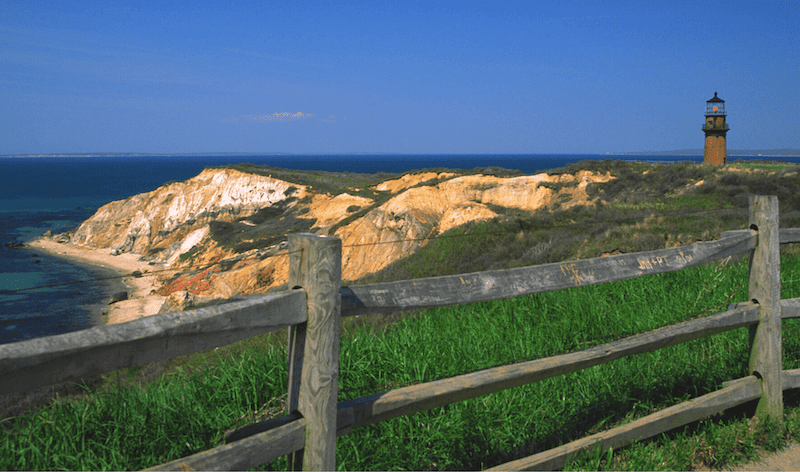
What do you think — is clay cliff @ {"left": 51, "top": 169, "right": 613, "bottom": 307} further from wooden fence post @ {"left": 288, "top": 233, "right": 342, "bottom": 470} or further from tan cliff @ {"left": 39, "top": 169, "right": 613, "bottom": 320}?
wooden fence post @ {"left": 288, "top": 233, "right": 342, "bottom": 470}

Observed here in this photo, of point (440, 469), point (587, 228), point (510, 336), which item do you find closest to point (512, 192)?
point (587, 228)

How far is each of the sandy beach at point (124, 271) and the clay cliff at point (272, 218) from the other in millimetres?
931

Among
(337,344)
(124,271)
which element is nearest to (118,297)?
(124,271)

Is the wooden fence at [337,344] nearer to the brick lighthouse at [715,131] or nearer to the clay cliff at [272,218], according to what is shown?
the clay cliff at [272,218]

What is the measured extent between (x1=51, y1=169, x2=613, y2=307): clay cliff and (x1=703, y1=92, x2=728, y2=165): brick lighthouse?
106 ft

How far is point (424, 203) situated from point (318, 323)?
84.6 feet

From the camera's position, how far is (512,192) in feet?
89.2

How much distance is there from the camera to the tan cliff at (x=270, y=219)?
25.1 m

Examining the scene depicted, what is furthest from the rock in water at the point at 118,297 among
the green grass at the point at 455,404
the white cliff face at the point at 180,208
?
the green grass at the point at 455,404

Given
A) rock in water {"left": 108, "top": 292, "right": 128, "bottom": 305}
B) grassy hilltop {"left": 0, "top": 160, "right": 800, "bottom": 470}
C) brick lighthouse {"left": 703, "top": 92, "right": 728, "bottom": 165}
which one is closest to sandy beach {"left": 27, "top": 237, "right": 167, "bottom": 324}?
rock in water {"left": 108, "top": 292, "right": 128, "bottom": 305}

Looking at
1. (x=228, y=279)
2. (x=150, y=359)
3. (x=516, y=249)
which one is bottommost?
(x=228, y=279)

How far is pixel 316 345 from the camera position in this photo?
2.51 metres

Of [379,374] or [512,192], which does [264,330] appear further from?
[512,192]

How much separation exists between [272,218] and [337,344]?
124 feet
